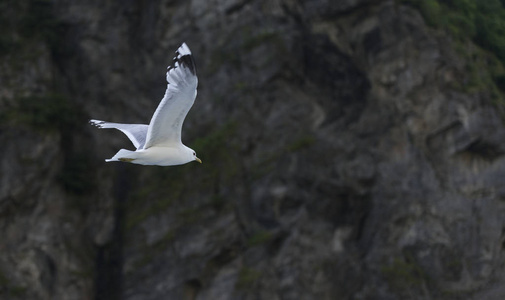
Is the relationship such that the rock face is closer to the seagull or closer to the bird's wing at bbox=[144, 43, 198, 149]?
the seagull

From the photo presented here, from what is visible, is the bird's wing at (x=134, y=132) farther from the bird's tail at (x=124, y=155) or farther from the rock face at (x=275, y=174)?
the rock face at (x=275, y=174)

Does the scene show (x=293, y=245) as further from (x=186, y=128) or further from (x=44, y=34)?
(x=44, y=34)

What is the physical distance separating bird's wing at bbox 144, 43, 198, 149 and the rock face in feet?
27.4

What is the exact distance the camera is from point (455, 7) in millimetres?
17766

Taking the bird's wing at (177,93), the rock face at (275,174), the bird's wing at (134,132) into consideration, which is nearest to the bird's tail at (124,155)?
the bird's wing at (177,93)

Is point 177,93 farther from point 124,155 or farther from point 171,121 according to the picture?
point 124,155

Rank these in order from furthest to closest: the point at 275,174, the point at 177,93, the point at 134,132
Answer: the point at 275,174 → the point at 134,132 → the point at 177,93

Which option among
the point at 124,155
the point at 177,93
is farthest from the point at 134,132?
the point at 177,93

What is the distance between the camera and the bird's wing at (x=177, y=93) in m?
8.10

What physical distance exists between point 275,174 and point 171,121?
8652mm

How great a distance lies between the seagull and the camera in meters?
8.12

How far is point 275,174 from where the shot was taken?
56.3 ft

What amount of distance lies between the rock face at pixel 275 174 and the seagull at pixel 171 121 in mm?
7464

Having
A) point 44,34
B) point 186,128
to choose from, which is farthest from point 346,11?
point 44,34
